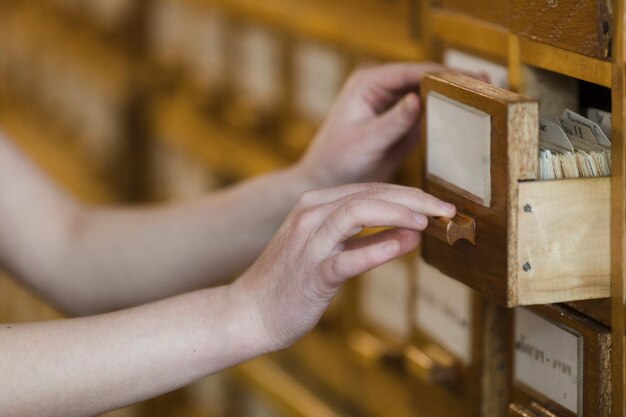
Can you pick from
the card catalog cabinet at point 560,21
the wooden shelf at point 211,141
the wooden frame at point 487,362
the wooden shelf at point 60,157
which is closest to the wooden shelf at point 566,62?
the card catalog cabinet at point 560,21

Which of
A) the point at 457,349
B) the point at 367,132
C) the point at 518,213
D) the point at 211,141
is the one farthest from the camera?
the point at 211,141

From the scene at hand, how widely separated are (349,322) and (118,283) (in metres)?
0.47

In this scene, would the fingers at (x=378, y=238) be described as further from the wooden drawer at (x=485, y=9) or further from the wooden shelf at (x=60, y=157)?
the wooden shelf at (x=60, y=157)

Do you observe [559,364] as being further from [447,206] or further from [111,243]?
[111,243]

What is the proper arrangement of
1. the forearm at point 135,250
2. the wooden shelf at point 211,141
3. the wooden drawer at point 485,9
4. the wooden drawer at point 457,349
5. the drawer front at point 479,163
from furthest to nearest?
1. the wooden shelf at point 211,141
2. the forearm at point 135,250
3. the wooden drawer at point 457,349
4. the wooden drawer at point 485,9
5. the drawer front at point 479,163

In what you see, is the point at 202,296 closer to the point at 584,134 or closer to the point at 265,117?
the point at 584,134

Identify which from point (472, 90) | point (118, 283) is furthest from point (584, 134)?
point (118, 283)

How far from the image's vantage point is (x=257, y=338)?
1123mm

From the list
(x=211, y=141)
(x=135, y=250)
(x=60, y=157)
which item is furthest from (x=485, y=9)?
(x=60, y=157)

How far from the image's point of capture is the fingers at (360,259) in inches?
39.4

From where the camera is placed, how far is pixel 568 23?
106cm

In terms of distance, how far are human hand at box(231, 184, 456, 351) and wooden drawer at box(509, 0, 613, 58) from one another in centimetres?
20

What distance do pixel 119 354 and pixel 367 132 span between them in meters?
0.41

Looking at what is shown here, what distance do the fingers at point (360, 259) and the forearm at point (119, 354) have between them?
0.46ft
